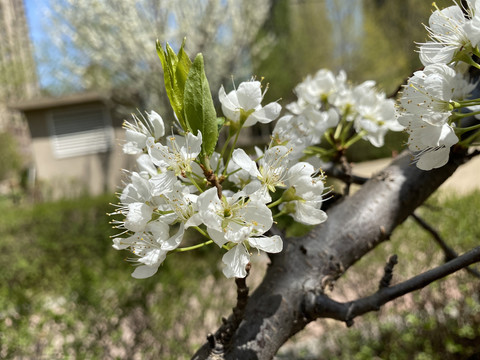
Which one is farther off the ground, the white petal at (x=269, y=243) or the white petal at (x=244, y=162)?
the white petal at (x=244, y=162)

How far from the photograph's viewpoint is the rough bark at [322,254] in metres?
0.74

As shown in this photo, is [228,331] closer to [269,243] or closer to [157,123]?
[269,243]

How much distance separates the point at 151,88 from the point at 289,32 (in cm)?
642

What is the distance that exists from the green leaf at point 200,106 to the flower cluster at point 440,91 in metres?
0.29

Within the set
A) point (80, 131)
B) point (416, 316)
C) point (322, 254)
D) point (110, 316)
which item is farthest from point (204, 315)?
point (80, 131)

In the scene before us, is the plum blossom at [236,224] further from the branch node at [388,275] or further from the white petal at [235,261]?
the branch node at [388,275]

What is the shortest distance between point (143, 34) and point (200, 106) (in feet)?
23.4

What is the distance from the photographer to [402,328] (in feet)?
8.69

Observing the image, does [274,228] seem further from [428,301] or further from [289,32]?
[289,32]

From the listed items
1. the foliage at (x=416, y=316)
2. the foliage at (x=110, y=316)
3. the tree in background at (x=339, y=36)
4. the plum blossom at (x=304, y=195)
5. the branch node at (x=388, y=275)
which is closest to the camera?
the plum blossom at (x=304, y=195)

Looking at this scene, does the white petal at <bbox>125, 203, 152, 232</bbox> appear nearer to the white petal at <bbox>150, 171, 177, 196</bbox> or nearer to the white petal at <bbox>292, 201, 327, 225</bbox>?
the white petal at <bbox>150, 171, 177, 196</bbox>

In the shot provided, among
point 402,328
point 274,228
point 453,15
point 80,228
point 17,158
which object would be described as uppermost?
point 453,15

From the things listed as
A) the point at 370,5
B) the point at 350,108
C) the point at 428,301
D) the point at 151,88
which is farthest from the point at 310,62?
the point at 350,108

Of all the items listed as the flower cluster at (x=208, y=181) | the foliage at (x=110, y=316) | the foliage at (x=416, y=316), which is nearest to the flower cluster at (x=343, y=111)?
the flower cluster at (x=208, y=181)
